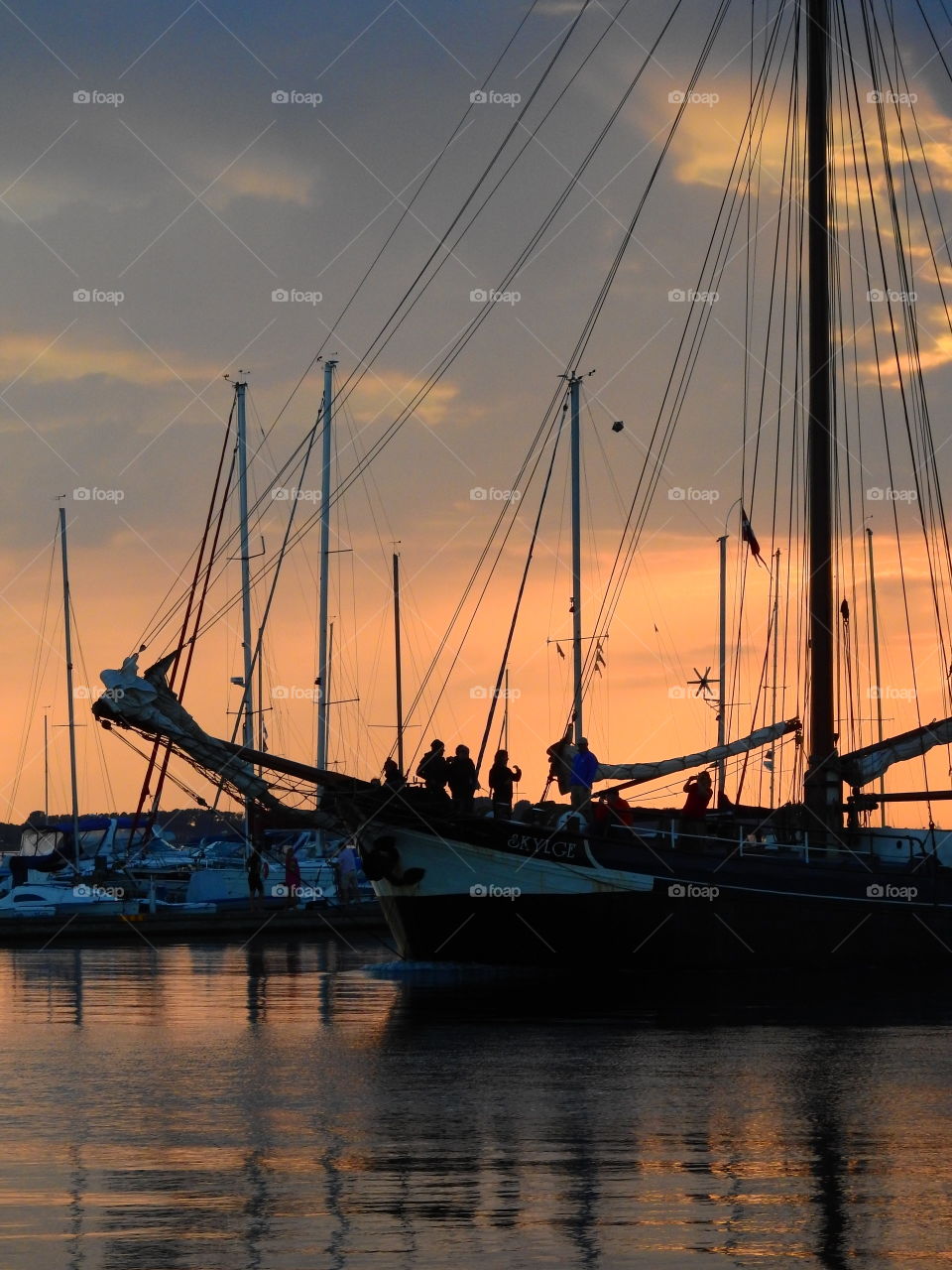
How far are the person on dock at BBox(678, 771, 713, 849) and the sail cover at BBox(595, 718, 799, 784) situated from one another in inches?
36.4

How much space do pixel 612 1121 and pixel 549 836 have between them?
45.1 ft

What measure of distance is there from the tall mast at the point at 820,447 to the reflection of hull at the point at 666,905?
7.49 feet

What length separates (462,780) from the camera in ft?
90.0

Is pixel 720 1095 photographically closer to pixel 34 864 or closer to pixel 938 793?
pixel 938 793

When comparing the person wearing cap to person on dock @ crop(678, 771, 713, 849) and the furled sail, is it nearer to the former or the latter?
person on dock @ crop(678, 771, 713, 849)

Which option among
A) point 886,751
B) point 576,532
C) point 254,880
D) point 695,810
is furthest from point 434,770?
point 254,880

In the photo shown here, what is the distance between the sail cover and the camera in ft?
99.0

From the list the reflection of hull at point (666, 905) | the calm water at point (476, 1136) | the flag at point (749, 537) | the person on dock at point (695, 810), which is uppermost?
the flag at point (749, 537)

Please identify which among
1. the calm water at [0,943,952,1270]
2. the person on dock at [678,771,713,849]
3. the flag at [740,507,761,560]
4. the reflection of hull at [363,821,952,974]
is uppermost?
the flag at [740,507,761,560]

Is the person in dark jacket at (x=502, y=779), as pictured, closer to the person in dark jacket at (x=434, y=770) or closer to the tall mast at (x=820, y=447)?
the person in dark jacket at (x=434, y=770)

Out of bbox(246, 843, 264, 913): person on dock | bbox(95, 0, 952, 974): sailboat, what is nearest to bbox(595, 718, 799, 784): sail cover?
bbox(95, 0, 952, 974): sailboat

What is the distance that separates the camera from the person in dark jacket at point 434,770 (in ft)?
90.6

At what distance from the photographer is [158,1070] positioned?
16.3 meters

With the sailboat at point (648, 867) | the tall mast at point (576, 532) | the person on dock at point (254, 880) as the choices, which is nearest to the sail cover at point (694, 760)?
the sailboat at point (648, 867)
